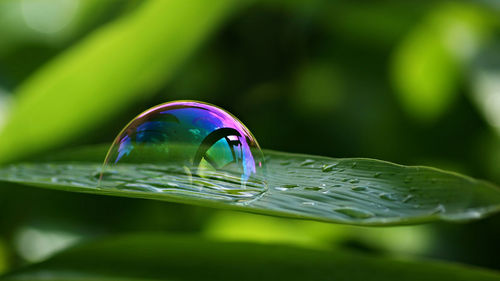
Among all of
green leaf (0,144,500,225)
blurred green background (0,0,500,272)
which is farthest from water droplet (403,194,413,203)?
blurred green background (0,0,500,272)

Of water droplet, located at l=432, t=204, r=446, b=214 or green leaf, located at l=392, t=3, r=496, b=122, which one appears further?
green leaf, located at l=392, t=3, r=496, b=122

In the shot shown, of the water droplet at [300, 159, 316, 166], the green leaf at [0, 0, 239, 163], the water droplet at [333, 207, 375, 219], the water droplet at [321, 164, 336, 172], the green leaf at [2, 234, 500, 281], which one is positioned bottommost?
the green leaf at [2, 234, 500, 281]

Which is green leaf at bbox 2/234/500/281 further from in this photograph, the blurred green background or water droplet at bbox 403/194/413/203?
the blurred green background

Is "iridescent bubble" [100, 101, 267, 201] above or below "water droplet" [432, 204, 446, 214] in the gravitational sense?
above

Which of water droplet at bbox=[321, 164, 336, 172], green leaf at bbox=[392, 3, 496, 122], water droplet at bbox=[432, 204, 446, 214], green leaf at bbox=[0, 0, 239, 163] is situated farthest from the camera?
green leaf at bbox=[392, 3, 496, 122]

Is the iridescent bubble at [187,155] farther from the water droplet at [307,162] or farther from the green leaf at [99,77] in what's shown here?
the green leaf at [99,77]

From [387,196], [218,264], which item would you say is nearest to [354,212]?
[387,196]

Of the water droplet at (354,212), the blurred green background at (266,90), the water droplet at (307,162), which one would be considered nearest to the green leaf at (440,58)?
the blurred green background at (266,90)

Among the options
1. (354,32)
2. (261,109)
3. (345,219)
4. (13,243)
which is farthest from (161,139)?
(354,32)
